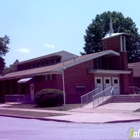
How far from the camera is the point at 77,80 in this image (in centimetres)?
3300

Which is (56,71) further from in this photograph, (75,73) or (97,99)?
(97,99)

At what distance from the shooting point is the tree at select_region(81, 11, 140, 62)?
6262 centimetres

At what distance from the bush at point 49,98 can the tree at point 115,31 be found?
3559 cm

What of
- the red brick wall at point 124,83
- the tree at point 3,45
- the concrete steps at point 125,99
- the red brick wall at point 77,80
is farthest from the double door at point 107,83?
the tree at point 3,45

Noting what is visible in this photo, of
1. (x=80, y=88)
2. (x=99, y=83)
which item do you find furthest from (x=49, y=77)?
(x=99, y=83)

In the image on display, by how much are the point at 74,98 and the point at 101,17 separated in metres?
37.4

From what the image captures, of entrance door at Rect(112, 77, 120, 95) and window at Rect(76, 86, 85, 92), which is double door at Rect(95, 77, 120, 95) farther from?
window at Rect(76, 86, 85, 92)

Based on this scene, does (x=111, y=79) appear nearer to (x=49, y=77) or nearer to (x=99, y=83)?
(x=99, y=83)

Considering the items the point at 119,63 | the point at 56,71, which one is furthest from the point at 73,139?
the point at 119,63

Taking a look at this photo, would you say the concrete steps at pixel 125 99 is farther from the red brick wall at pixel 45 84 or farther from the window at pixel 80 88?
the red brick wall at pixel 45 84

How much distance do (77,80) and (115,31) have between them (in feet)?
107

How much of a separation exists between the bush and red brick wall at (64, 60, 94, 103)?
321 cm

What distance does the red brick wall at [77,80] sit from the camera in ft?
105

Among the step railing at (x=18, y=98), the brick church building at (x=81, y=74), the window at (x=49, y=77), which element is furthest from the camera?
the step railing at (x=18, y=98)
